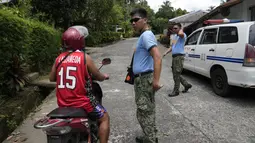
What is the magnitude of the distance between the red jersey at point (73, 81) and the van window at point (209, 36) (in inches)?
174

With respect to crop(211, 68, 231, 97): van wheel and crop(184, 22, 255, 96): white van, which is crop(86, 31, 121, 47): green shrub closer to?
crop(184, 22, 255, 96): white van

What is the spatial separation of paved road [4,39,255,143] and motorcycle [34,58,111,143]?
1.25 meters

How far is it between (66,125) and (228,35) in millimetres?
4473

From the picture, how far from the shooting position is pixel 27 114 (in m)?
4.83

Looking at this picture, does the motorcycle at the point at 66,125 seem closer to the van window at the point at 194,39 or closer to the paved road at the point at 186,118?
the paved road at the point at 186,118

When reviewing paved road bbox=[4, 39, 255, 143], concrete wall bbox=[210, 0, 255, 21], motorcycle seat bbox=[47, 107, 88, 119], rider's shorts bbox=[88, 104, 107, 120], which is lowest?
paved road bbox=[4, 39, 255, 143]

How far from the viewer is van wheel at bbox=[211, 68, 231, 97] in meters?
5.29

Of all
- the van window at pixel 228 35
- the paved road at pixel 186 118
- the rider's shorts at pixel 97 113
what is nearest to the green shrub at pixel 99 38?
the paved road at pixel 186 118

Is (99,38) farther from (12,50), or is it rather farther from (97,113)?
(97,113)

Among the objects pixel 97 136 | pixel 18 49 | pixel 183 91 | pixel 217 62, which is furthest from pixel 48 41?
pixel 97 136

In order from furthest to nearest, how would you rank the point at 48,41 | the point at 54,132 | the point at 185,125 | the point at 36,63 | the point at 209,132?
the point at 48,41, the point at 36,63, the point at 185,125, the point at 209,132, the point at 54,132

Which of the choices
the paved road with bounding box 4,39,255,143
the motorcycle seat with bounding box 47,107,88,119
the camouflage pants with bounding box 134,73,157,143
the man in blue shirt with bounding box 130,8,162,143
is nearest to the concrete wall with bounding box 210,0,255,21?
the paved road with bounding box 4,39,255,143

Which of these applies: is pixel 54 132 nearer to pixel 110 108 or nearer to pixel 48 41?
pixel 110 108

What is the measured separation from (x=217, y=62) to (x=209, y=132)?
236 cm
